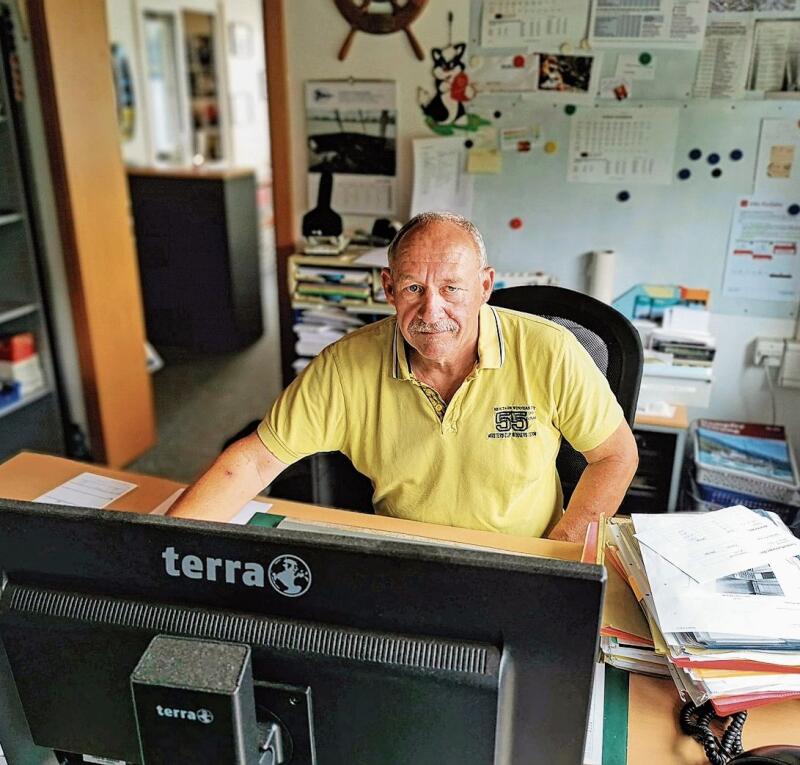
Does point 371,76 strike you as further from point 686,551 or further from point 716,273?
point 686,551

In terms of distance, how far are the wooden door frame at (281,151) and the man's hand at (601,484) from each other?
1.76m

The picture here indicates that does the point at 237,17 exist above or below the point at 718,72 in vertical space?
above

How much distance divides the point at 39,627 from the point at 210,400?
3.64 metres

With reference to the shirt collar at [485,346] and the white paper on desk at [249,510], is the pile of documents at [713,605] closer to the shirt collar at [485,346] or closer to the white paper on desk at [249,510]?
the shirt collar at [485,346]

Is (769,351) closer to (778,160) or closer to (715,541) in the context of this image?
(778,160)

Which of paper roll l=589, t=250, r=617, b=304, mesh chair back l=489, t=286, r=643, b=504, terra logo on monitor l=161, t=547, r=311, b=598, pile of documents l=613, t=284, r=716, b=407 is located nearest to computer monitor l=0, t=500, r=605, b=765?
terra logo on monitor l=161, t=547, r=311, b=598

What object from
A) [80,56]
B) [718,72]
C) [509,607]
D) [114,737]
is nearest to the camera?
[509,607]

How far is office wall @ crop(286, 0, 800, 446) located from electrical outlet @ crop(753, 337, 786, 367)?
0.03 metres

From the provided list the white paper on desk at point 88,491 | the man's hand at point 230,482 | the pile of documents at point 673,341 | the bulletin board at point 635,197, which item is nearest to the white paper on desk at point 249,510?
the man's hand at point 230,482

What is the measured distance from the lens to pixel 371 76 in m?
2.80

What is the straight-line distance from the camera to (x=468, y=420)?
151 centimetres

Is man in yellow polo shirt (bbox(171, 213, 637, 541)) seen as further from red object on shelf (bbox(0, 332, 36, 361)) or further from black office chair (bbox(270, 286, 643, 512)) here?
red object on shelf (bbox(0, 332, 36, 361))

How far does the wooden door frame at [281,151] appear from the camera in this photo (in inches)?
110

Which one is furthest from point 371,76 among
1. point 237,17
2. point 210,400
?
point 237,17
